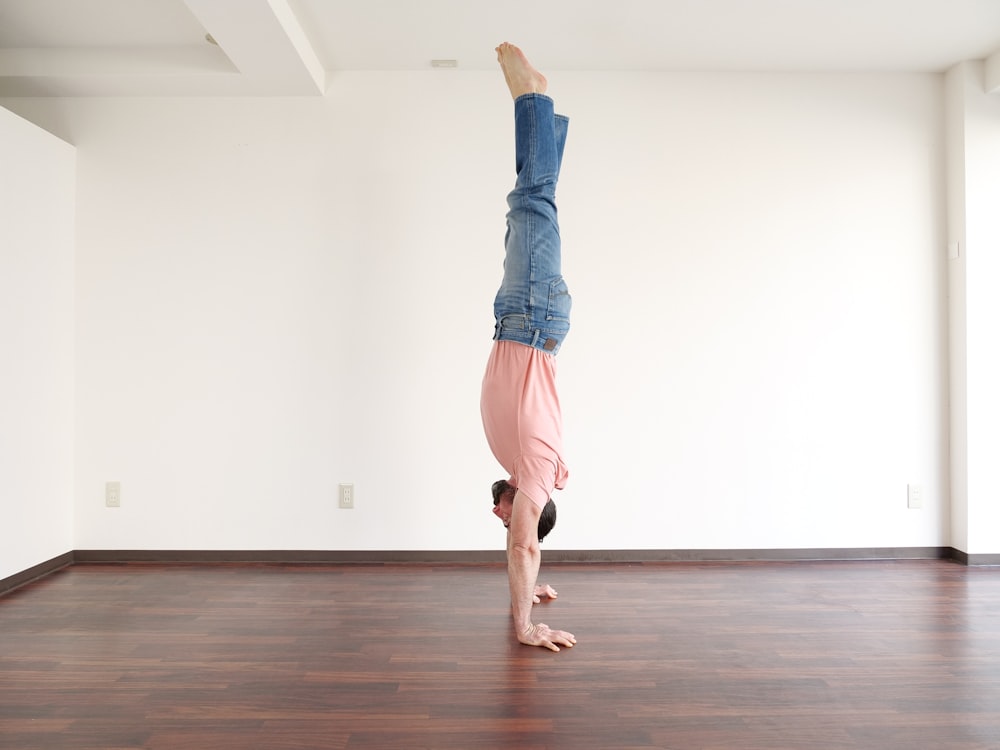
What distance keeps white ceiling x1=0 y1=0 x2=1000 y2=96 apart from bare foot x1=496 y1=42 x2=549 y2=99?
0.62 m

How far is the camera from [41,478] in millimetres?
3355

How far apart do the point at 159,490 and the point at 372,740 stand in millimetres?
2334

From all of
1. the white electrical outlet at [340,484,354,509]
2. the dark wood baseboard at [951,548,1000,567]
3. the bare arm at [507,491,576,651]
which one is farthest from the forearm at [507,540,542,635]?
the dark wood baseboard at [951,548,1000,567]

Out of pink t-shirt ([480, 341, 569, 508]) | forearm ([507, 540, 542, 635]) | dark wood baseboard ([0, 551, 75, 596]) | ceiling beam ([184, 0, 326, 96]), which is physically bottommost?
dark wood baseboard ([0, 551, 75, 596])

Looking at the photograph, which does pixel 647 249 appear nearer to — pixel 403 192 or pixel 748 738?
pixel 403 192

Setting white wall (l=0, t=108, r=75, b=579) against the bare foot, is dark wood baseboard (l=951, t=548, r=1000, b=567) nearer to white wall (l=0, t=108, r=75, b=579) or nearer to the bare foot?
the bare foot

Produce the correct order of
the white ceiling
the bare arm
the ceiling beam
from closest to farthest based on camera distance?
the bare arm → the ceiling beam → the white ceiling

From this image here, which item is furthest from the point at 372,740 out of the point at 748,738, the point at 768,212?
the point at 768,212

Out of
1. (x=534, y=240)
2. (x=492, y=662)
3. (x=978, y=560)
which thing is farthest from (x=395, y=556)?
(x=978, y=560)

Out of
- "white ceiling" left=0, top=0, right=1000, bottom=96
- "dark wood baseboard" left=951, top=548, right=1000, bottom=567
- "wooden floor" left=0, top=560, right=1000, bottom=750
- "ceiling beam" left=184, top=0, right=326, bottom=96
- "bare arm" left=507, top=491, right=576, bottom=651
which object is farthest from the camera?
"dark wood baseboard" left=951, top=548, right=1000, bottom=567

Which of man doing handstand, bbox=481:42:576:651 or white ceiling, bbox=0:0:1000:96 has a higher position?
white ceiling, bbox=0:0:1000:96

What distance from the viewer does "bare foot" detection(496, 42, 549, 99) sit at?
252 centimetres

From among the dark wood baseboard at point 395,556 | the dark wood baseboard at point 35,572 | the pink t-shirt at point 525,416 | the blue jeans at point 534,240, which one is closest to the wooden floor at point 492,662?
the dark wood baseboard at point 35,572

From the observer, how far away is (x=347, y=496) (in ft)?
11.8
